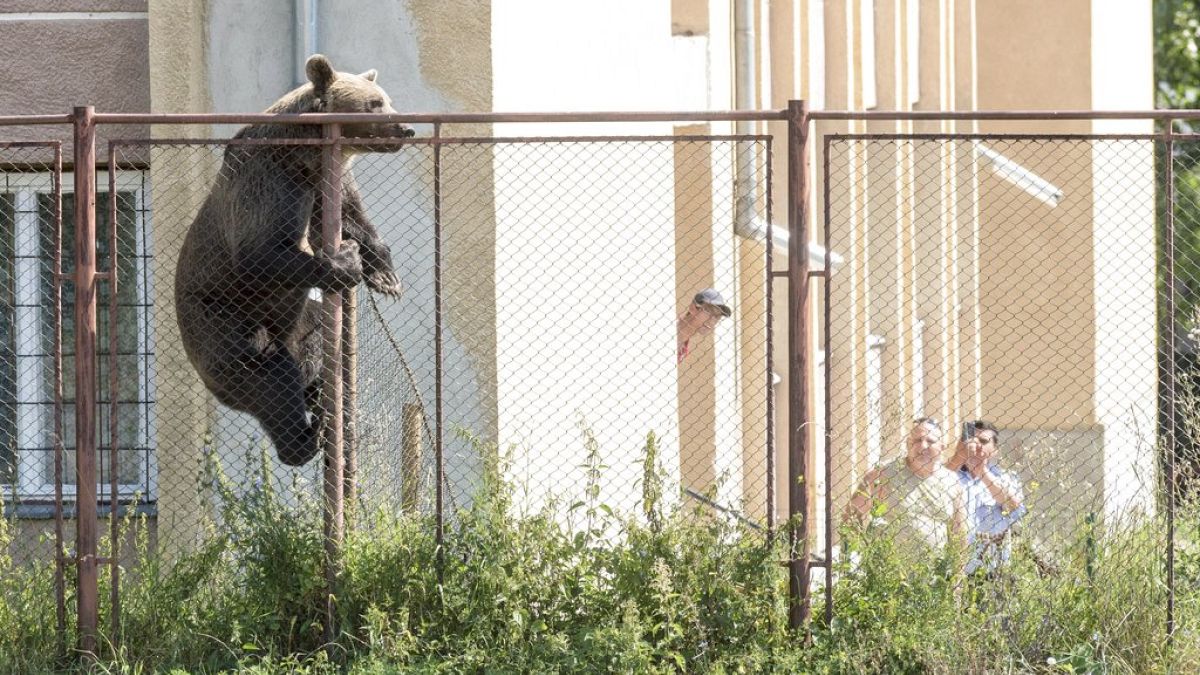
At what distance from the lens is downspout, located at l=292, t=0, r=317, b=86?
27.3 ft

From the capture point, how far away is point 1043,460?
716 centimetres

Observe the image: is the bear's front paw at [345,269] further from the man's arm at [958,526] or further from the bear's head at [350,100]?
the man's arm at [958,526]

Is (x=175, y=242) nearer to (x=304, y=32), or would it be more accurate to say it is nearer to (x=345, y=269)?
(x=304, y=32)

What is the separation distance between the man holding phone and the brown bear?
272 cm

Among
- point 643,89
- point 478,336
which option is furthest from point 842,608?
point 643,89

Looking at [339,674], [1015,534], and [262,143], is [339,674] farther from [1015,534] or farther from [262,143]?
[1015,534]

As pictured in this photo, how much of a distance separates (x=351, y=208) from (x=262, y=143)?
1.78 ft

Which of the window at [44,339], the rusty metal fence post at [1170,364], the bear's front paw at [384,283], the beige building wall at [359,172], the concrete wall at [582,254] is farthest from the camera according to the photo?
the window at [44,339]

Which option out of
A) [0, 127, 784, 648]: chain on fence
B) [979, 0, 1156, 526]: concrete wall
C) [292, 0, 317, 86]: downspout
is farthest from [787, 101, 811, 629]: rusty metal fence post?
[979, 0, 1156, 526]: concrete wall

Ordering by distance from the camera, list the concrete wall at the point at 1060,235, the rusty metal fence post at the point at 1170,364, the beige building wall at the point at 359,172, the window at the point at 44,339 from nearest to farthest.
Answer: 1. the rusty metal fence post at the point at 1170,364
2. the beige building wall at the point at 359,172
3. the window at the point at 44,339
4. the concrete wall at the point at 1060,235

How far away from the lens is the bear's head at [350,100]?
23.7ft

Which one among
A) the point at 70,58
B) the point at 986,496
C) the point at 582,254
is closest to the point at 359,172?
the point at 582,254

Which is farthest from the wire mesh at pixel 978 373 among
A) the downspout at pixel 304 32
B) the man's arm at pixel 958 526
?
the downspout at pixel 304 32

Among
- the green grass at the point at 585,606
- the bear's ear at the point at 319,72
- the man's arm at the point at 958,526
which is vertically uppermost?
the bear's ear at the point at 319,72
